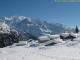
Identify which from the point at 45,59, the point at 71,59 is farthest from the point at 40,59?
the point at 71,59

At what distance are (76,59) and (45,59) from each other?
17.0ft

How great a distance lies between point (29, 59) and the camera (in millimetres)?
24531

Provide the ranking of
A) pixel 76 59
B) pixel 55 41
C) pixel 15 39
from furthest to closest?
pixel 15 39 → pixel 55 41 → pixel 76 59

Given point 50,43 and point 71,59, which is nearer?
point 71,59

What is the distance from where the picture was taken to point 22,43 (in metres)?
83.4

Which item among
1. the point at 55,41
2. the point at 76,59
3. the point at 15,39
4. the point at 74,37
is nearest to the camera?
the point at 76,59

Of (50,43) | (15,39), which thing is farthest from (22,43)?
(15,39)

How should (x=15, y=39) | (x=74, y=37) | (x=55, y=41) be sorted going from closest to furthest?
(x=55, y=41)
(x=74, y=37)
(x=15, y=39)

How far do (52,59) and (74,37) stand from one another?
59.5 metres

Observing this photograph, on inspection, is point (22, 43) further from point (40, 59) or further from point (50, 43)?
point (40, 59)

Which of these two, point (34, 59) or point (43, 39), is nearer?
point (34, 59)

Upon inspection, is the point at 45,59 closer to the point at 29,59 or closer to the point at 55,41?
the point at 29,59

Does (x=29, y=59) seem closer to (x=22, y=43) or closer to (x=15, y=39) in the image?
(x=22, y=43)

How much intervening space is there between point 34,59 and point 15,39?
15558 centimetres
